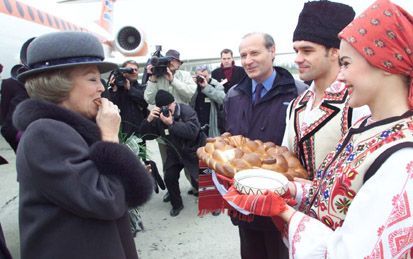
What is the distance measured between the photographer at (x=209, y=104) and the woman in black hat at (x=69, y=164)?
277 centimetres

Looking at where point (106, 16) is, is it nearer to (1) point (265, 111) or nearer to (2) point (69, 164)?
(1) point (265, 111)

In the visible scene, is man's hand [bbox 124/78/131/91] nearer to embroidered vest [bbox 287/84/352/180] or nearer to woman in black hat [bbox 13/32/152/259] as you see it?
woman in black hat [bbox 13/32/152/259]

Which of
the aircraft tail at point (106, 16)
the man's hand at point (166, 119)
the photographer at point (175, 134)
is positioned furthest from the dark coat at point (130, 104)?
the aircraft tail at point (106, 16)

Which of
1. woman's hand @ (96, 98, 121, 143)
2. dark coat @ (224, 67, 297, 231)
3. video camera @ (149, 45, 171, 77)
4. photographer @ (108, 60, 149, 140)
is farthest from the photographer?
photographer @ (108, 60, 149, 140)

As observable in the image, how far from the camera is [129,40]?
41.4 ft

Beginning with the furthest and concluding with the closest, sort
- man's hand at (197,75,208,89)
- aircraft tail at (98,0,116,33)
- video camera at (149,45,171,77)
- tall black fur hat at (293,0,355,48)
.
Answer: aircraft tail at (98,0,116,33) < man's hand at (197,75,208,89) < video camera at (149,45,171,77) < tall black fur hat at (293,0,355,48)

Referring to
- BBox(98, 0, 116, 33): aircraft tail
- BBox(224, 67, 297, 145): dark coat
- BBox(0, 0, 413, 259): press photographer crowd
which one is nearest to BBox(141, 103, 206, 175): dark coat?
BBox(224, 67, 297, 145): dark coat

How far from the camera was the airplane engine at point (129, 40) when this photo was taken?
41.1 feet

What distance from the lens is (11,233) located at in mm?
3072

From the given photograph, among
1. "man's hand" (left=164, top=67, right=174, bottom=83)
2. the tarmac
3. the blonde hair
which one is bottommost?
the tarmac

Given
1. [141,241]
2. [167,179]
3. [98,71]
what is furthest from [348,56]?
[167,179]

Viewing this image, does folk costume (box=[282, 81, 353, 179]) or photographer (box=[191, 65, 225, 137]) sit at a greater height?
folk costume (box=[282, 81, 353, 179])

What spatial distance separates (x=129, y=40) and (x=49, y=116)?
486 inches

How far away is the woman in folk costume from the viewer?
Answer: 0.76 metres
